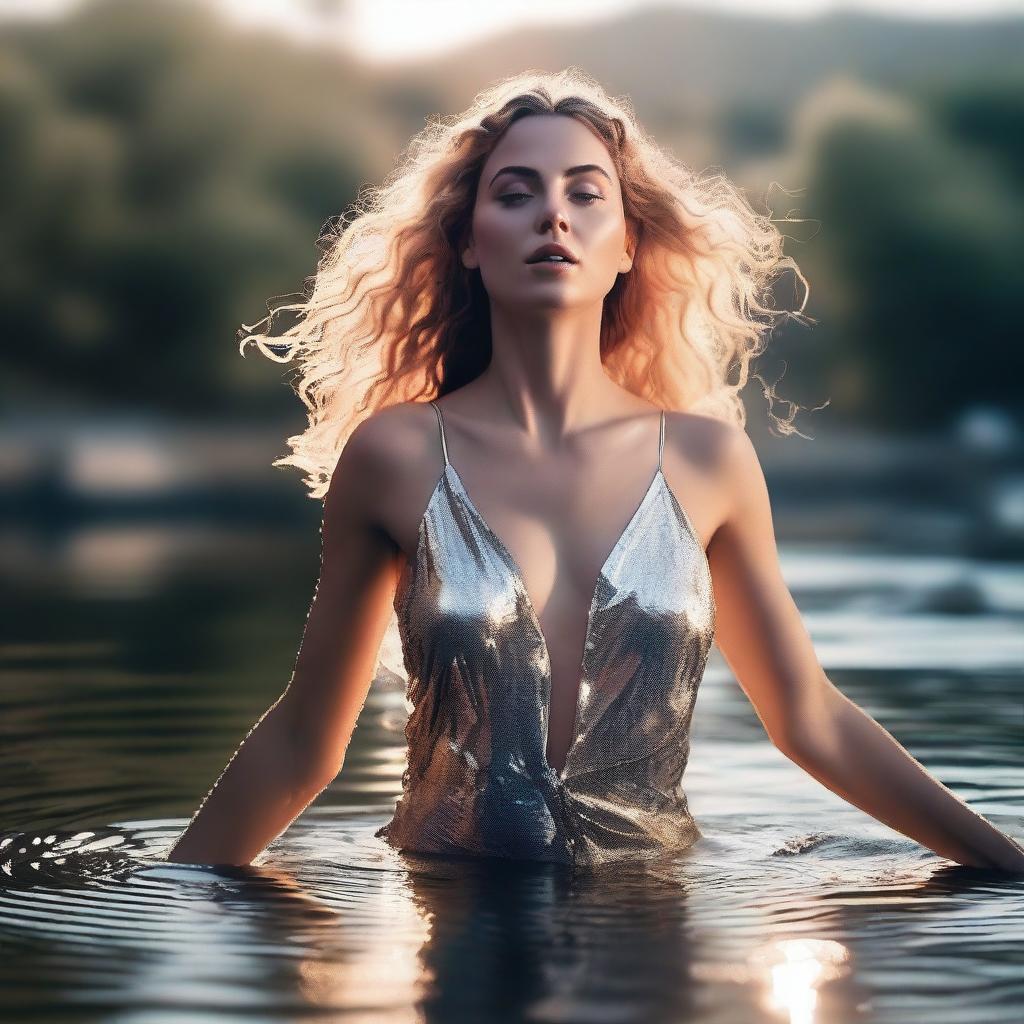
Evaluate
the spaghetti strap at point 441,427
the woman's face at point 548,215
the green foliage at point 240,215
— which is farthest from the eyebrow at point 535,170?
the green foliage at point 240,215

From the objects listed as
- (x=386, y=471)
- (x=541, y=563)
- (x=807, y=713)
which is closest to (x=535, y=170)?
(x=386, y=471)

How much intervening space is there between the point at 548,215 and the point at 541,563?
0.71 meters

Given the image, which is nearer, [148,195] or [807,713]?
[807,713]

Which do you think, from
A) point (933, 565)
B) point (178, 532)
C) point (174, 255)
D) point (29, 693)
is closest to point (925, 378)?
point (174, 255)

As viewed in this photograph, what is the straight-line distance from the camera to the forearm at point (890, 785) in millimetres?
4629

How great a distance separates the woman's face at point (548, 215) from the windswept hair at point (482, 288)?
0.07 metres

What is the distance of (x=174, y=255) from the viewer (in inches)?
1686

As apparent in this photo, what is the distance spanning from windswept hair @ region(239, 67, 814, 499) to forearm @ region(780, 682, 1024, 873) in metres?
0.74

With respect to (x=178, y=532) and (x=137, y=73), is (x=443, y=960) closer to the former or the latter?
(x=178, y=532)

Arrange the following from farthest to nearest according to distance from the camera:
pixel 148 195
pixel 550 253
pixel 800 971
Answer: pixel 148 195 → pixel 550 253 → pixel 800 971

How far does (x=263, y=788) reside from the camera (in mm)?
4617

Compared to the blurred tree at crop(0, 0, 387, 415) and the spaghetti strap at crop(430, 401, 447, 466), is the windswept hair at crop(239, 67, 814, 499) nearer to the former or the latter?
the spaghetti strap at crop(430, 401, 447, 466)

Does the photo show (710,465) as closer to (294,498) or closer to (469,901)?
(469,901)

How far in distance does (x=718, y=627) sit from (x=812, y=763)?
355mm
